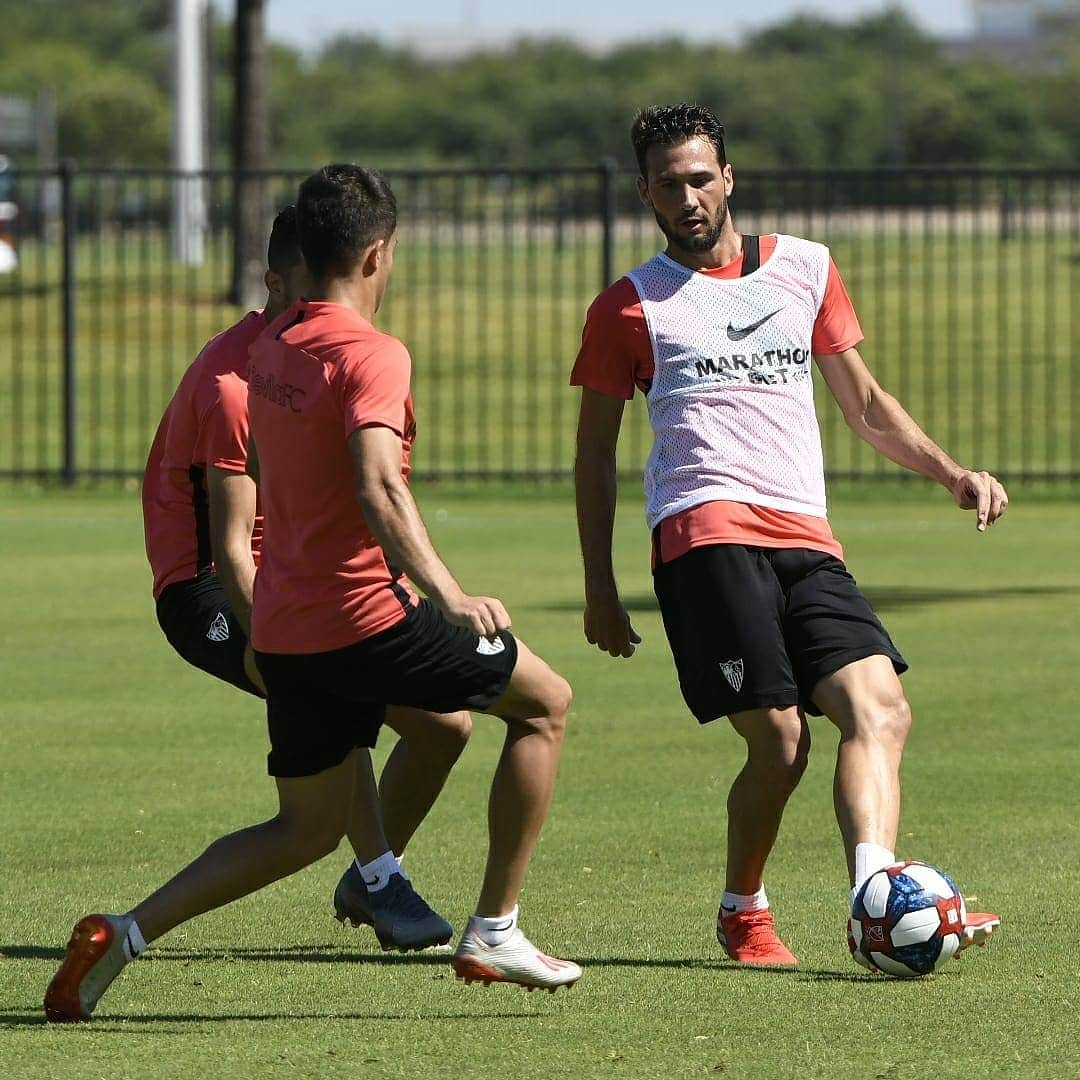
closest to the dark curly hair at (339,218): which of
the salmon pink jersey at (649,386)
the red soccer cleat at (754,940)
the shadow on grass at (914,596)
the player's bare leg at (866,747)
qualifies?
the salmon pink jersey at (649,386)

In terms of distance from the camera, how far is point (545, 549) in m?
14.9

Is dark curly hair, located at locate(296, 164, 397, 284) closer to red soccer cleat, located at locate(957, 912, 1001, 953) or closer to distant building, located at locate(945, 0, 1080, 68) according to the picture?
red soccer cleat, located at locate(957, 912, 1001, 953)

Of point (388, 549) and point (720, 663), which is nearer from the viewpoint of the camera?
point (388, 549)

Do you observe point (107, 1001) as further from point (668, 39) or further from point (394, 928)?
point (668, 39)

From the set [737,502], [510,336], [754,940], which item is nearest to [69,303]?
[510,336]

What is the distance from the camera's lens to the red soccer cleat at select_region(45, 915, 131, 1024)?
206 inches

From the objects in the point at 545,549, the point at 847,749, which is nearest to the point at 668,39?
the point at 545,549

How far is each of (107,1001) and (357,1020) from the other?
2.10 ft

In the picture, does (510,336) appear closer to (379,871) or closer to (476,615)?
(379,871)

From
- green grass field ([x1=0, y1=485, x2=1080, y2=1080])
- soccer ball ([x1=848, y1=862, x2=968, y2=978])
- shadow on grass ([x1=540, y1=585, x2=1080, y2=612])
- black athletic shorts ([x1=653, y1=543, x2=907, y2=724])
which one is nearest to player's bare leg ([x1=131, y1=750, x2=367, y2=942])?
green grass field ([x1=0, y1=485, x2=1080, y2=1080])

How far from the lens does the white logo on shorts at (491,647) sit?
5336 millimetres

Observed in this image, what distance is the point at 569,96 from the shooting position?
363 ft

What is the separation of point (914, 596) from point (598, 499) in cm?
699

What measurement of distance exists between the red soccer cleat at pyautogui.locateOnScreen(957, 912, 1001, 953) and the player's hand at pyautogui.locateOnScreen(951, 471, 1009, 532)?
95cm
